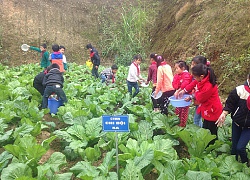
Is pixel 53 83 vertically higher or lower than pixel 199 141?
higher

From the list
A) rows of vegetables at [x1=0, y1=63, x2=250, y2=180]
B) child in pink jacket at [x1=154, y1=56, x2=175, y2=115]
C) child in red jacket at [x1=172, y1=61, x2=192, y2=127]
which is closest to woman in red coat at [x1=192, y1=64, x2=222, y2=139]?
rows of vegetables at [x1=0, y1=63, x2=250, y2=180]

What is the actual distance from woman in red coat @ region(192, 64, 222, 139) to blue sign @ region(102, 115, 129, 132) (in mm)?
1426

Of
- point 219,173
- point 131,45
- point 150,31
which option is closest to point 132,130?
point 219,173

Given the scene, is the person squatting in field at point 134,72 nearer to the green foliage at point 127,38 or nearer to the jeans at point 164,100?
the jeans at point 164,100

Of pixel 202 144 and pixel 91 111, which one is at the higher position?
pixel 91 111

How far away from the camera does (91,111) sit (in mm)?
5156

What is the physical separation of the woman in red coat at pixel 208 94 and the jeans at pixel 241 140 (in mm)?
452

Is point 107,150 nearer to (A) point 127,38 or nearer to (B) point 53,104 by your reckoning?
(B) point 53,104

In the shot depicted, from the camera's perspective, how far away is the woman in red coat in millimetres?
3830

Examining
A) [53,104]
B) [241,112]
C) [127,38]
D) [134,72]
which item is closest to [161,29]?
[127,38]

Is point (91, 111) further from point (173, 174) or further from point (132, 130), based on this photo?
point (173, 174)

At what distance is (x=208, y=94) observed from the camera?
12.8 ft

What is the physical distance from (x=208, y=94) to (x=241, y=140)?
32.1 inches

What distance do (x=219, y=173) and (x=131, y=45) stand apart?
38.9ft
